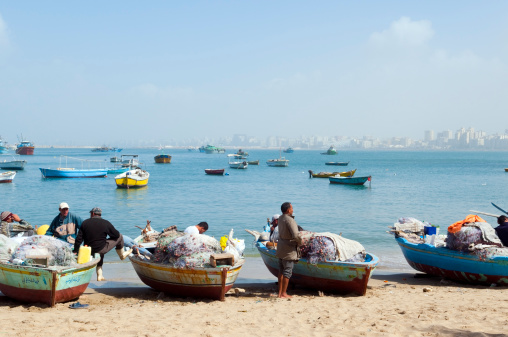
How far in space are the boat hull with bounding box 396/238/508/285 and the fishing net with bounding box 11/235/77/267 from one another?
7.94 metres

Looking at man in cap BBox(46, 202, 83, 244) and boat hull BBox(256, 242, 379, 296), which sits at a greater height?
man in cap BBox(46, 202, 83, 244)

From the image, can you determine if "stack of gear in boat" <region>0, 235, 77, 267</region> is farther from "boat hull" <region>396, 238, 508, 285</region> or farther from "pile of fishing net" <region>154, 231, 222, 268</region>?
"boat hull" <region>396, 238, 508, 285</region>

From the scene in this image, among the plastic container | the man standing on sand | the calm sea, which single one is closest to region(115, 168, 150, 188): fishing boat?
the calm sea

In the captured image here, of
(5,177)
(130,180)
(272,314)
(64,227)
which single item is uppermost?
(64,227)

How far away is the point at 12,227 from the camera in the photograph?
1179 cm

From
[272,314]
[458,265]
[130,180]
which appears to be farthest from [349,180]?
[272,314]

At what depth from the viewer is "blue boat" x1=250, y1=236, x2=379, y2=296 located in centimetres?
938

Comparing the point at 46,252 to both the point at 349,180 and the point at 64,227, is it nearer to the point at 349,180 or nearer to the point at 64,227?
the point at 64,227

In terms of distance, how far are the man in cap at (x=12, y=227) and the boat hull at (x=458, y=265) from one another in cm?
947

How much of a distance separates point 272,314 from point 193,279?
1.79m

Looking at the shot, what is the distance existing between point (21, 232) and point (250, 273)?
5933 millimetres

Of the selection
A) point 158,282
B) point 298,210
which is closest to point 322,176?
point 298,210

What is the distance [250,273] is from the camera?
44.0ft

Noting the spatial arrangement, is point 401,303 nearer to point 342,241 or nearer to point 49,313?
point 342,241
